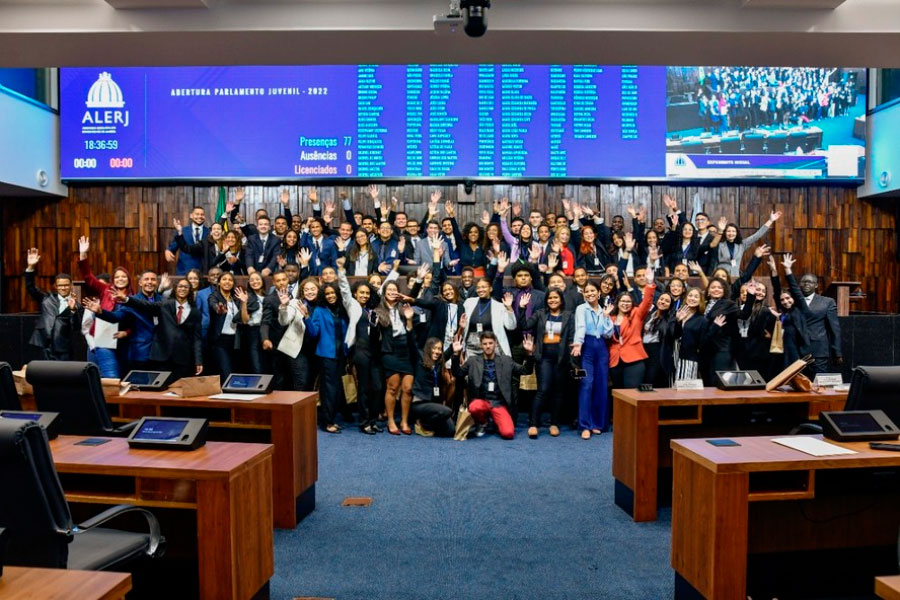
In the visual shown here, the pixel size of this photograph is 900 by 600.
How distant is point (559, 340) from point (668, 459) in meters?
2.12

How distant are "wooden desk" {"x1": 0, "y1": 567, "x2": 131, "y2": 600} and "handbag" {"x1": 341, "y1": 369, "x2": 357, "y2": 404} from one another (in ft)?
17.3

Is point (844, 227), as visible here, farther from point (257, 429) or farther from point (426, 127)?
point (257, 429)

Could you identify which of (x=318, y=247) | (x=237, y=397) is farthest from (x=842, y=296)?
(x=237, y=397)

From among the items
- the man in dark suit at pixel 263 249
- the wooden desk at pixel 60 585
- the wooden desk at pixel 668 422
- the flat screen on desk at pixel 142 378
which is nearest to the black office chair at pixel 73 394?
the flat screen on desk at pixel 142 378

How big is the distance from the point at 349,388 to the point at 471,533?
11.0 feet

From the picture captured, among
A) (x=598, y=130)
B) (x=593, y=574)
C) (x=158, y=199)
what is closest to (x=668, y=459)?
(x=593, y=574)

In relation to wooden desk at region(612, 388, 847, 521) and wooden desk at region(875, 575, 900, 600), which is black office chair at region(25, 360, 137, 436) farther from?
wooden desk at region(875, 575, 900, 600)

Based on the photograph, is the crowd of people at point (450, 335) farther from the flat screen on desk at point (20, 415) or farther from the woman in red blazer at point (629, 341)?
the flat screen on desk at point (20, 415)

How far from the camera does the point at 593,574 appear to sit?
3.44m

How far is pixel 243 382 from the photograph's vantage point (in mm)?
4500

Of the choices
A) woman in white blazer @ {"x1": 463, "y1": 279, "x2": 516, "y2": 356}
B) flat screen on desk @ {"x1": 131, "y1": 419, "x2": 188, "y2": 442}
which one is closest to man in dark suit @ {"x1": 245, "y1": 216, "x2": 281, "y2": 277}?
woman in white blazer @ {"x1": 463, "y1": 279, "x2": 516, "y2": 356}

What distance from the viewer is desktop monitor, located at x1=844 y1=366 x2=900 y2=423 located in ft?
10.7

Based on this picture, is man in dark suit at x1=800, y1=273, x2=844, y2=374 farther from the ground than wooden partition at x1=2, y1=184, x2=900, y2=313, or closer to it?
closer to it

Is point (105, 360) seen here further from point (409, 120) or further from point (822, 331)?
point (822, 331)
